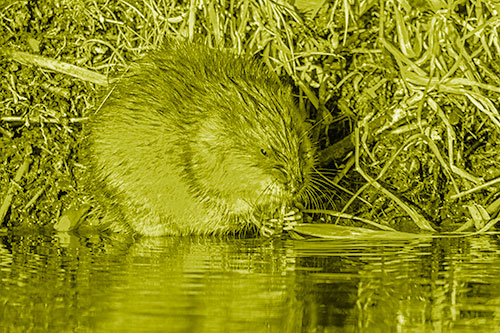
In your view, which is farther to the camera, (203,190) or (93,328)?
(203,190)

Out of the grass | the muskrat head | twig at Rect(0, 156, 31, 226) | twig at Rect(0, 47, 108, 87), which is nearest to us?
the muskrat head

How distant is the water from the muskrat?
183 millimetres

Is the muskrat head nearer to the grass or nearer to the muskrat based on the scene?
the muskrat

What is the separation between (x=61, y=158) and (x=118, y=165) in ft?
2.49

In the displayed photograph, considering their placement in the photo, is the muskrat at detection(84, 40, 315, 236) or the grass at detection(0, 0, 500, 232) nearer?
the muskrat at detection(84, 40, 315, 236)

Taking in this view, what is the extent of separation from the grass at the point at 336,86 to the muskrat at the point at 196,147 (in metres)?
0.42

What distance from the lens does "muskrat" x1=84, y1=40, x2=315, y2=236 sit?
198 inches

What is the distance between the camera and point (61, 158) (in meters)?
5.76

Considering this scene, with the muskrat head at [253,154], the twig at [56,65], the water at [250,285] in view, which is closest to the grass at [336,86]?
the twig at [56,65]

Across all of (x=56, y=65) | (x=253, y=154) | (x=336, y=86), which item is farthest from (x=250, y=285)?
(x=56, y=65)

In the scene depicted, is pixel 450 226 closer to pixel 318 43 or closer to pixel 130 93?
pixel 318 43

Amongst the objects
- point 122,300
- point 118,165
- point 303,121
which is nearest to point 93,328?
point 122,300

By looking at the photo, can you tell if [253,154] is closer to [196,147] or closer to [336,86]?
[196,147]

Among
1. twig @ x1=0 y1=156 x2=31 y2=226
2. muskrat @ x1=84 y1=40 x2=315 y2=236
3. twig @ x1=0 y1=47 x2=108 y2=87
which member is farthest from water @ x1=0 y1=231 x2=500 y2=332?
twig @ x1=0 y1=47 x2=108 y2=87
